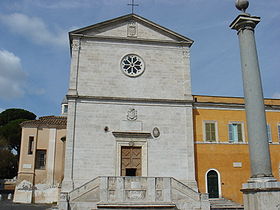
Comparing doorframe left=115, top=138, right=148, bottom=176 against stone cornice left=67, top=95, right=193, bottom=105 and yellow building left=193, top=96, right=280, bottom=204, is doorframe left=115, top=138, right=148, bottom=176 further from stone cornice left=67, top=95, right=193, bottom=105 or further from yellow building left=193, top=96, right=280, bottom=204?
yellow building left=193, top=96, right=280, bottom=204

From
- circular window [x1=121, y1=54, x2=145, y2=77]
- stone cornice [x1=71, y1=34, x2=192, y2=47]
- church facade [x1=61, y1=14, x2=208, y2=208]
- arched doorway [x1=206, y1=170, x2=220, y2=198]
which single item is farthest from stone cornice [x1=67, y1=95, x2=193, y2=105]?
arched doorway [x1=206, y1=170, x2=220, y2=198]

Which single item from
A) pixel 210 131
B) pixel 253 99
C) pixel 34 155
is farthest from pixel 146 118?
pixel 34 155

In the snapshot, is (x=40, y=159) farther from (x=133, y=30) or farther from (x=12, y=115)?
(x=12, y=115)

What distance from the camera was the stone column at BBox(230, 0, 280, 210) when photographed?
9.51 meters

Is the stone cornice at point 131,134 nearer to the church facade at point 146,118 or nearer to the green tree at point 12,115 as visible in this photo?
the church facade at point 146,118

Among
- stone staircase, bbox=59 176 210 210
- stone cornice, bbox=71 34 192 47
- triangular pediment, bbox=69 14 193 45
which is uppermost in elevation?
triangular pediment, bbox=69 14 193 45

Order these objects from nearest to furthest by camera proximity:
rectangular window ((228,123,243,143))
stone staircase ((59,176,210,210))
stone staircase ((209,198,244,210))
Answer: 1. stone staircase ((59,176,210,210))
2. stone staircase ((209,198,244,210))
3. rectangular window ((228,123,243,143))

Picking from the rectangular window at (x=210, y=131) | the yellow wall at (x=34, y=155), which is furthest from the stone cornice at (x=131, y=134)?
the yellow wall at (x=34, y=155)

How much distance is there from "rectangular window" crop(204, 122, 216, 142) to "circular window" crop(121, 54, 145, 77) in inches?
221

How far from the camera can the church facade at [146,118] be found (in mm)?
19641

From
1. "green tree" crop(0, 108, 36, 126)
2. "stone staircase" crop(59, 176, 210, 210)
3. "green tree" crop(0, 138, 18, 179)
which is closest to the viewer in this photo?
"stone staircase" crop(59, 176, 210, 210)

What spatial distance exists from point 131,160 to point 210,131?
18.5ft

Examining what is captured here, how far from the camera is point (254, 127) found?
33.9ft

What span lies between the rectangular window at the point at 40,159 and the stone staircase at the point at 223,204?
46.4 ft
